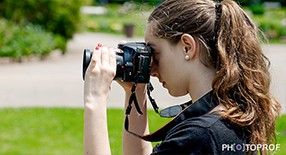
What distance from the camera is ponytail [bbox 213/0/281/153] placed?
6.16 feet

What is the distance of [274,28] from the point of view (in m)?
23.5

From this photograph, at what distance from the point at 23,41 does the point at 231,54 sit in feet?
47.3

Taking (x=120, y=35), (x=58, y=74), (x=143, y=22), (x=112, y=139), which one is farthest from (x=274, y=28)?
(x=143, y=22)

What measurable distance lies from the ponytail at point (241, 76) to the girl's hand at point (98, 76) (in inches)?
12.4

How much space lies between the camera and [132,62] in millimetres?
2059

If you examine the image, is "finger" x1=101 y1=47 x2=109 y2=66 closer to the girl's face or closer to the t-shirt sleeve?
the girl's face

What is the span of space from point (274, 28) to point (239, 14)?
2207 cm

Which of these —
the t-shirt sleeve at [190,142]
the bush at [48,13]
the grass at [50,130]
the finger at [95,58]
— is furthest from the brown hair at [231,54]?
the bush at [48,13]

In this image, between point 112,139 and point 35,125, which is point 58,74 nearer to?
point 35,125

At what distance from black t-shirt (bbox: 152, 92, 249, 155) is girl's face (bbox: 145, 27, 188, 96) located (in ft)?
0.43

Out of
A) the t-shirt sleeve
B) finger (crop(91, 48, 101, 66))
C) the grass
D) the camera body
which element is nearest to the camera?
the t-shirt sleeve

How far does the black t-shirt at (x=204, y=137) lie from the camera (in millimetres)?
1791

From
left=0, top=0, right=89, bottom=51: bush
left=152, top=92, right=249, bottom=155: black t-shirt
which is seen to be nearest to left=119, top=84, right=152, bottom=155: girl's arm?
left=152, top=92, right=249, bottom=155: black t-shirt

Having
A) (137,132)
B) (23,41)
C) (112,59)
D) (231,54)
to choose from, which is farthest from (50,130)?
(23,41)
